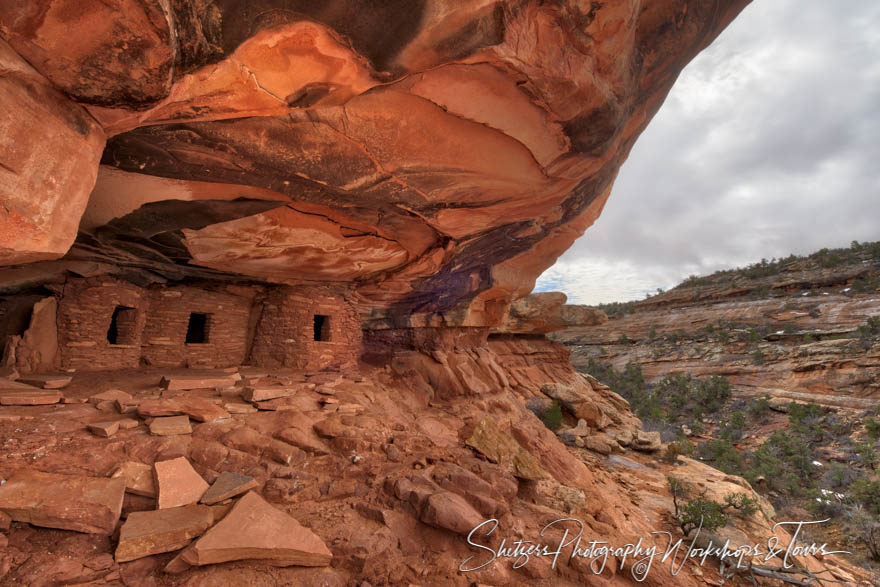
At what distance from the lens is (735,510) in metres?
4.88

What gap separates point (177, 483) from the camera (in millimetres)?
2309

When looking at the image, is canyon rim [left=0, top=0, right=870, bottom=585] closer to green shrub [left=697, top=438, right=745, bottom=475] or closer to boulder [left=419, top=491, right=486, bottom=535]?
boulder [left=419, top=491, right=486, bottom=535]

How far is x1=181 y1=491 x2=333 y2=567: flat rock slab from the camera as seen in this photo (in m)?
1.93

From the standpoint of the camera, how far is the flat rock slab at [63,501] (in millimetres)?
1922

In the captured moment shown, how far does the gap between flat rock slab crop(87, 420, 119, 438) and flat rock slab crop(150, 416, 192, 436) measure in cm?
22

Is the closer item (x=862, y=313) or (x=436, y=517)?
(x=436, y=517)

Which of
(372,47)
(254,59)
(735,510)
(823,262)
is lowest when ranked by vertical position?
(735,510)

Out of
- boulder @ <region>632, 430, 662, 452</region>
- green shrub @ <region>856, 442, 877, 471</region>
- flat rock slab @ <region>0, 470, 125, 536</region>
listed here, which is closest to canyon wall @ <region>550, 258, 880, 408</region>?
green shrub @ <region>856, 442, 877, 471</region>

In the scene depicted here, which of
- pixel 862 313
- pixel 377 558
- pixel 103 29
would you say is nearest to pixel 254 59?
pixel 103 29

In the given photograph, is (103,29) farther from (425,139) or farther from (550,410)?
(550,410)

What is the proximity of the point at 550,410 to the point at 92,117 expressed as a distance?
793cm

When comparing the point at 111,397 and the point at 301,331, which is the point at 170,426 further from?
the point at 301,331

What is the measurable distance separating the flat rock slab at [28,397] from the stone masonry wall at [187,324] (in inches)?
84.0

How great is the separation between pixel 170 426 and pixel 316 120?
245cm
